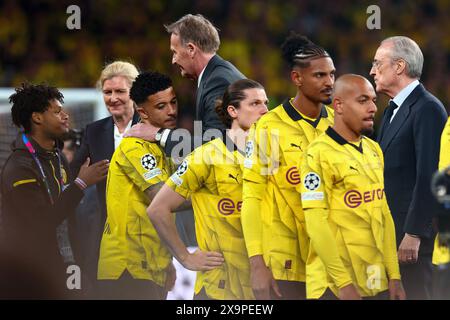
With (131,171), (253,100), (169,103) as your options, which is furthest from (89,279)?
(253,100)

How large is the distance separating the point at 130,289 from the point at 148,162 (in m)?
0.68

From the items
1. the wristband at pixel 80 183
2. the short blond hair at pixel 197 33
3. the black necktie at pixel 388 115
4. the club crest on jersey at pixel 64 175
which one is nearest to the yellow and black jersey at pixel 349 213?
the black necktie at pixel 388 115

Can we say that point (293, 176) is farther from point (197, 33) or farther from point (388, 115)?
point (197, 33)

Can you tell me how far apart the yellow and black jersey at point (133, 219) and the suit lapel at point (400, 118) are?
116 cm

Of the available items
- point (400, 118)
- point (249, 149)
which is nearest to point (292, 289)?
point (249, 149)

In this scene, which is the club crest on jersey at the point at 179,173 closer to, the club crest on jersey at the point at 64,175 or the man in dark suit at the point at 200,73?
the man in dark suit at the point at 200,73

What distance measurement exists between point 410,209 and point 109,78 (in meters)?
2.09

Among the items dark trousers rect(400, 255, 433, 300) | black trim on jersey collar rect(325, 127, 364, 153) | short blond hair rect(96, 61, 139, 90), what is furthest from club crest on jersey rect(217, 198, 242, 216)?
short blond hair rect(96, 61, 139, 90)

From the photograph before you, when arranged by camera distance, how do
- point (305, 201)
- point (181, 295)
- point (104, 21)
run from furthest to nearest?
point (104, 21) → point (181, 295) → point (305, 201)

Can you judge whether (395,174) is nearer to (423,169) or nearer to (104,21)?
(423,169)

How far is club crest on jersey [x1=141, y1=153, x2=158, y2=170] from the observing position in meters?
5.18

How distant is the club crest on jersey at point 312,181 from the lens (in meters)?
4.35

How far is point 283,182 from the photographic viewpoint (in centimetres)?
462

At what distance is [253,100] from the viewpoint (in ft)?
15.7
